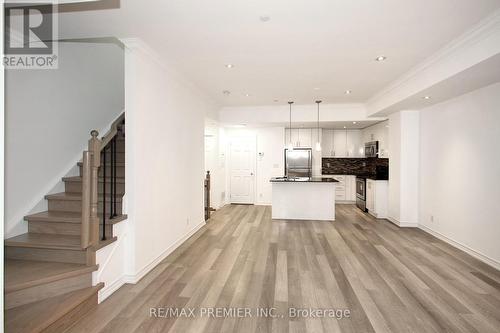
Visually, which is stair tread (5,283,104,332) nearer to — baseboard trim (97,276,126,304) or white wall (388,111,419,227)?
baseboard trim (97,276,126,304)

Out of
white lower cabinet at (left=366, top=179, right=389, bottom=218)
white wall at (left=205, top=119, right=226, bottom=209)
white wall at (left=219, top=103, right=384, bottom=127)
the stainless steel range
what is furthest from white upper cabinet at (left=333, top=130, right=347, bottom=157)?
white wall at (left=205, top=119, right=226, bottom=209)

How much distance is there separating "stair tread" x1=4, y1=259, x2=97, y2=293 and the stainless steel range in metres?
6.58

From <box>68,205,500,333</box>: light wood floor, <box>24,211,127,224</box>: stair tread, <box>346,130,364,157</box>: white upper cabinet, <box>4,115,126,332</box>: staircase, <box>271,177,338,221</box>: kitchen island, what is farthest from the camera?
<box>346,130,364,157</box>: white upper cabinet

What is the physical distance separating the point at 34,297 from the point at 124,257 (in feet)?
2.90

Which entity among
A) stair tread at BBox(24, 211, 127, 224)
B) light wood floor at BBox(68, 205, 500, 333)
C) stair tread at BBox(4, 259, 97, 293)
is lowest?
light wood floor at BBox(68, 205, 500, 333)

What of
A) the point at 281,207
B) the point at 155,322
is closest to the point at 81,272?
the point at 155,322

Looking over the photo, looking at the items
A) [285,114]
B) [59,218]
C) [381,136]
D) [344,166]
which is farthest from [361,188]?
[59,218]

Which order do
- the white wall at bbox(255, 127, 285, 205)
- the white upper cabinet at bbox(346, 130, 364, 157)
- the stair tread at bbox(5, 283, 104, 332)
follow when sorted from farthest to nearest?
the white upper cabinet at bbox(346, 130, 364, 157) → the white wall at bbox(255, 127, 285, 205) → the stair tread at bbox(5, 283, 104, 332)

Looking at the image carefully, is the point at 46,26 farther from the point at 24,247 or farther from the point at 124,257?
the point at 124,257

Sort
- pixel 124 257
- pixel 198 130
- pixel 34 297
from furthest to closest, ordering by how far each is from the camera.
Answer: pixel 198 130, pixel 124 257, pixel 34 297

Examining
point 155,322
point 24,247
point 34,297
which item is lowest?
point 155,322

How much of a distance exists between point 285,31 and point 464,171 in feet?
11.9

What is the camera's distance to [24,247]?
Answer: 267 cm

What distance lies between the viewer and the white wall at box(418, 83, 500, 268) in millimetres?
3648
